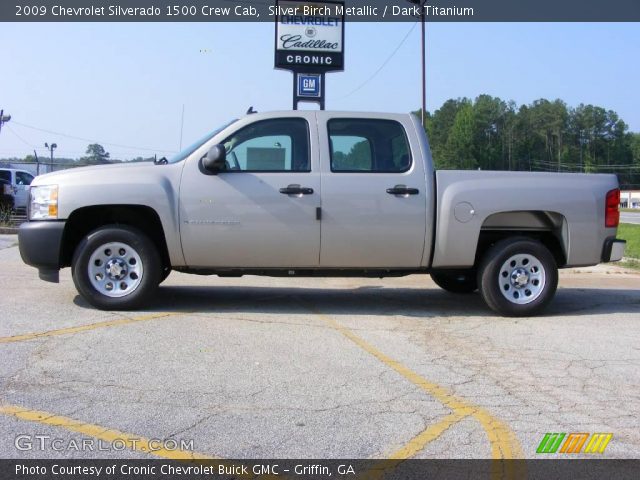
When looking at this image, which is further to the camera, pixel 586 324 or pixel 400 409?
pixel 586 324

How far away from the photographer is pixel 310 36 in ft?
67.1

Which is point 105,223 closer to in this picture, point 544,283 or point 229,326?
point 229,326

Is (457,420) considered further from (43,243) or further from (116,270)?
(43,243)

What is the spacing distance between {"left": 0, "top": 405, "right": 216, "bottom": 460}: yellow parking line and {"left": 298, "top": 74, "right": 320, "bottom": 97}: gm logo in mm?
16913

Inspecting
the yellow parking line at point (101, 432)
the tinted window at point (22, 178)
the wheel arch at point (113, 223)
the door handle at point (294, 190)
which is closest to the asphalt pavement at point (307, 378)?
the yellow parking line at point (101, 432)

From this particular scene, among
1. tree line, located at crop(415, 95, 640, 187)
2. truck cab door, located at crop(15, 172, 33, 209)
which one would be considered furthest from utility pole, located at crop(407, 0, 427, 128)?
truck cab door, located at crop(15, 172, 33, 209)

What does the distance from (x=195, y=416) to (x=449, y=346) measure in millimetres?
2630

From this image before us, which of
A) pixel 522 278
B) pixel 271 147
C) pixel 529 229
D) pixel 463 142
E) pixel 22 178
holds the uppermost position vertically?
pixel 463 142

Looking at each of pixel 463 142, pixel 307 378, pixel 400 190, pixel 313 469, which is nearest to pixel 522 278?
pixel 400 190

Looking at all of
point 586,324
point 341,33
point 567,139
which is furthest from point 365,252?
point 567,139

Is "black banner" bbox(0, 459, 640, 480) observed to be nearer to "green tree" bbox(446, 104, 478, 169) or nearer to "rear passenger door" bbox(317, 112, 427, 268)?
"rear passenger door" bbox(317, 112, 427, 268)

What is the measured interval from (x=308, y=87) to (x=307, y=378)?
53.6 ft

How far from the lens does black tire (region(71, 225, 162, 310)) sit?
651cm

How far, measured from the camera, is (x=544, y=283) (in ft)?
22.8
